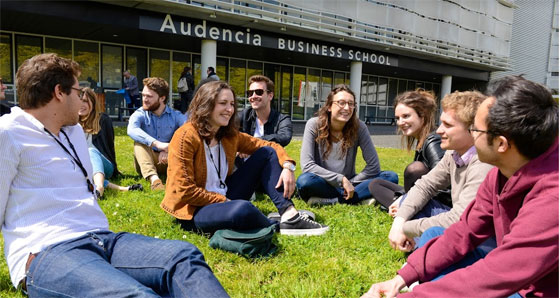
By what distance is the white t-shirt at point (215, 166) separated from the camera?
141 inches

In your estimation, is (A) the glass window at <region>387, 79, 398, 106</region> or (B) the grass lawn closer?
(B) the grass lawn

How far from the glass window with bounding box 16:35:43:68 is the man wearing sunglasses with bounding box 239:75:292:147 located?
40.8 ft

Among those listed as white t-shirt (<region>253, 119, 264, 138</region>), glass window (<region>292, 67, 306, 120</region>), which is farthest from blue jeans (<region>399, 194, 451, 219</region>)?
glass window (<region>292, 67, 306, 120</region>)

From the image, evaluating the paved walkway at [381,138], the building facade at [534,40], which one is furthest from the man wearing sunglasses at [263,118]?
the building facade at [534,40]

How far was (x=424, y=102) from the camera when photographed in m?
4.03

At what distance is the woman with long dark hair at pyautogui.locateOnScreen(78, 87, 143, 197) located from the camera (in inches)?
193

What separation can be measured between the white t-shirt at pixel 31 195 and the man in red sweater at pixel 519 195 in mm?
1750

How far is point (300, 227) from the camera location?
3773 mm

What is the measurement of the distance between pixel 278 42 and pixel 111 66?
21.7 ft

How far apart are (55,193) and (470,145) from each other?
264cm

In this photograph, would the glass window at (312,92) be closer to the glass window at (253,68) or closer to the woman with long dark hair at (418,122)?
the glass window at (253,68)

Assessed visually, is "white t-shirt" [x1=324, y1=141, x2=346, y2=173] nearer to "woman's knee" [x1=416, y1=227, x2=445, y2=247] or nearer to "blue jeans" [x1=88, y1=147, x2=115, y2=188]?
"woman's knee" [x1=416, y1=227, x2=445, y2=247]

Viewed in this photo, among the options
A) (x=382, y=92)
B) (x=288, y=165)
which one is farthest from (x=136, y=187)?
(x=382, y=92)

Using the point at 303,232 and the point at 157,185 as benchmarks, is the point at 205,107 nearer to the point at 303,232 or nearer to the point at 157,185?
the point at 303,232
